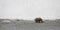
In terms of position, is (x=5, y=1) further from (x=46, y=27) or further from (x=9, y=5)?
(x=46, y=27)

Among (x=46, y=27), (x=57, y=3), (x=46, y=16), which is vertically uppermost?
(x=57, y=3)

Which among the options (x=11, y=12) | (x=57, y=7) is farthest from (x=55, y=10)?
(x=11, y=12)

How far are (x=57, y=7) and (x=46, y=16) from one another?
0.14 meters

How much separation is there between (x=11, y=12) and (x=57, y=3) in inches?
18.1

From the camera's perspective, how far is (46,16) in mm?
882

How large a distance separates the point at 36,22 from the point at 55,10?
221 mm

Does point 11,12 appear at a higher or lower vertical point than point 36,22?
higher

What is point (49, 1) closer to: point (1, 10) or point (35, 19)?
point (35, 19)

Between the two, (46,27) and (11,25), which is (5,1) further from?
(46,27)

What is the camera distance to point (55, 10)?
2.88 feet

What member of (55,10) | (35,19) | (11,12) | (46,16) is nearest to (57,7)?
(55,10)

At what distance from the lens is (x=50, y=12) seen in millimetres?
881

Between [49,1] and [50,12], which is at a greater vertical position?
[49,1]

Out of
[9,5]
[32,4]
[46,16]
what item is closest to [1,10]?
[9,5]
